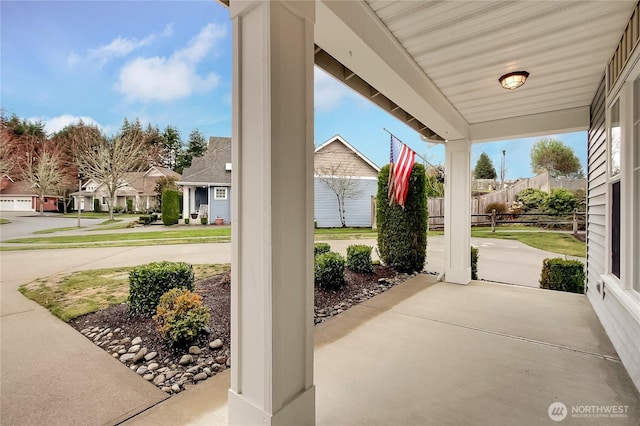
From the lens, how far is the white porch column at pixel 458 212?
4492 mm

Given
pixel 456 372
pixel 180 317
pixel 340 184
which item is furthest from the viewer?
pixel 340 184

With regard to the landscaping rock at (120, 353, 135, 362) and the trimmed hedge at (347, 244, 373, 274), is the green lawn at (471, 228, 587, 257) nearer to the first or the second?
the trimmed hedge at (347, 244, 373, 274)

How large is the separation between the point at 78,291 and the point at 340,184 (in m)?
9.34

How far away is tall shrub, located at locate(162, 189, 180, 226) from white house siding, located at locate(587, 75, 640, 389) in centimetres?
509

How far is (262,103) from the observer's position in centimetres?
122

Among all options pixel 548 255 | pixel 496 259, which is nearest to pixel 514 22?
pixel 496 259

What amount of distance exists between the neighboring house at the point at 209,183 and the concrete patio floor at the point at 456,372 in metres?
3.37

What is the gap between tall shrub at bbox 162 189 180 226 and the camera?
14.1 ft

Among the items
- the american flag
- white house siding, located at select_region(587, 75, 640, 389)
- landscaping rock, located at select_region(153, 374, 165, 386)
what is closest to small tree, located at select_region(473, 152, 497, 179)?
the american flag

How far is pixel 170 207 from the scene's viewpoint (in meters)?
4.53

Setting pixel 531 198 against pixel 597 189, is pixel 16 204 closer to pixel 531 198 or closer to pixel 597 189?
pixel 597 189


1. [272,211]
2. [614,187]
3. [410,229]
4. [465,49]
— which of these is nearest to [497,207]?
[410,229]

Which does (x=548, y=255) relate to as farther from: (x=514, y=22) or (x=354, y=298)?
(x=514, y=22)

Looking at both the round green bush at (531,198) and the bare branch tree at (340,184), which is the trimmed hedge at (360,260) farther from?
the round green bush at (531,198)
